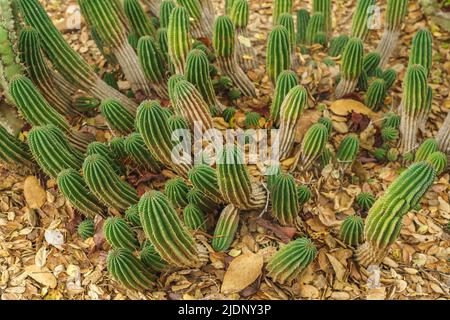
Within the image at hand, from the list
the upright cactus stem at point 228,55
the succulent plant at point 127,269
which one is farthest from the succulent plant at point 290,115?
the succulent plant at point 127,269

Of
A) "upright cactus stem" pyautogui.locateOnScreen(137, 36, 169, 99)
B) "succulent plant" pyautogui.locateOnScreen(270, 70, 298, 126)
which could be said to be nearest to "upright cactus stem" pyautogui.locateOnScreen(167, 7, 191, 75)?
"upright cactus stem" pyautogui.locateOnScreen(137, 36, 169, 99)

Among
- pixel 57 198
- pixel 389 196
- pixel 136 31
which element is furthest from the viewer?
pixel 136 31

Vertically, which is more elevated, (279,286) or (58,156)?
(58,156)

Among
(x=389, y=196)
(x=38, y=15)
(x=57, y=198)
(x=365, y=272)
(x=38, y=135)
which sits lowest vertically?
(x=365, y=272)

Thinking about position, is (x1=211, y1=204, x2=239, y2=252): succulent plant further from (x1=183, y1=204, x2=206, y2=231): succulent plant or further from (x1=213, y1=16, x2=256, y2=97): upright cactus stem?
(x1=213, y1=16, x2=256, y2=97): upright cactus stem

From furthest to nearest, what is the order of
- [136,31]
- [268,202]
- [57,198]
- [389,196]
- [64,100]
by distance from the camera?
[136,31]
[64,100]
[57,198]
[268,202]
[389,196]

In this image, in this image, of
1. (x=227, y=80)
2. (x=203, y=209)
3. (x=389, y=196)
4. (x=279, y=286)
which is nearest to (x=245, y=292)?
(x=279, y=286)

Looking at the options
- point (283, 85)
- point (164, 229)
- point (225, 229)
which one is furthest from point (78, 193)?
point (283, 85)

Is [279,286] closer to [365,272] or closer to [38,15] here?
[365,272]
